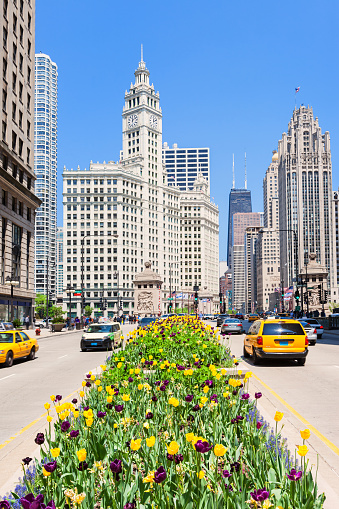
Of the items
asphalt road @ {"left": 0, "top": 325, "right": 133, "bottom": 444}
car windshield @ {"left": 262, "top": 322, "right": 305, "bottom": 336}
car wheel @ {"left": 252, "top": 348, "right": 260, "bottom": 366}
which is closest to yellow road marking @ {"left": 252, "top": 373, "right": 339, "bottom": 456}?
asphalt road @ {"left": 0, "top": 325, "right": 133, "bottom": 444}

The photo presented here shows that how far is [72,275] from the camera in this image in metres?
148

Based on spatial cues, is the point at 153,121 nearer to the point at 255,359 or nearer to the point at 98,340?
the point at 98,340

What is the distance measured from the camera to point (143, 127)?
159m

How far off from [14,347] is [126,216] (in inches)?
5207

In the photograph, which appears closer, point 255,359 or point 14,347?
A: point 255,359

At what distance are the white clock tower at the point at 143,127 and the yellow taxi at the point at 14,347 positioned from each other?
139 metres

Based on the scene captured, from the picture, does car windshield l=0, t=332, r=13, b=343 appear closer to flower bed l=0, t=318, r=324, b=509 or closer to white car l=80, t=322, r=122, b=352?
white car l=80, t=322, r=122, b=352

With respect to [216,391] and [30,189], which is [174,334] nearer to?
[216,391]

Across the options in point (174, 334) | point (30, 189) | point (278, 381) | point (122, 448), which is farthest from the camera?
point (30, 189)

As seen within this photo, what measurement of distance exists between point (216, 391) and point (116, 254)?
140 metres

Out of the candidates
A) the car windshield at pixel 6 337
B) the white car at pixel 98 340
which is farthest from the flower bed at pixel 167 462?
the white car at pixel 98 340

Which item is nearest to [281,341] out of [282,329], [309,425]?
[282,329]

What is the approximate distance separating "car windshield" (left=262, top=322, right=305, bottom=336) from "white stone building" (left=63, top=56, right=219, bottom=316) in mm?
119000

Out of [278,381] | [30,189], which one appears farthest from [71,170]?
[278,381]
